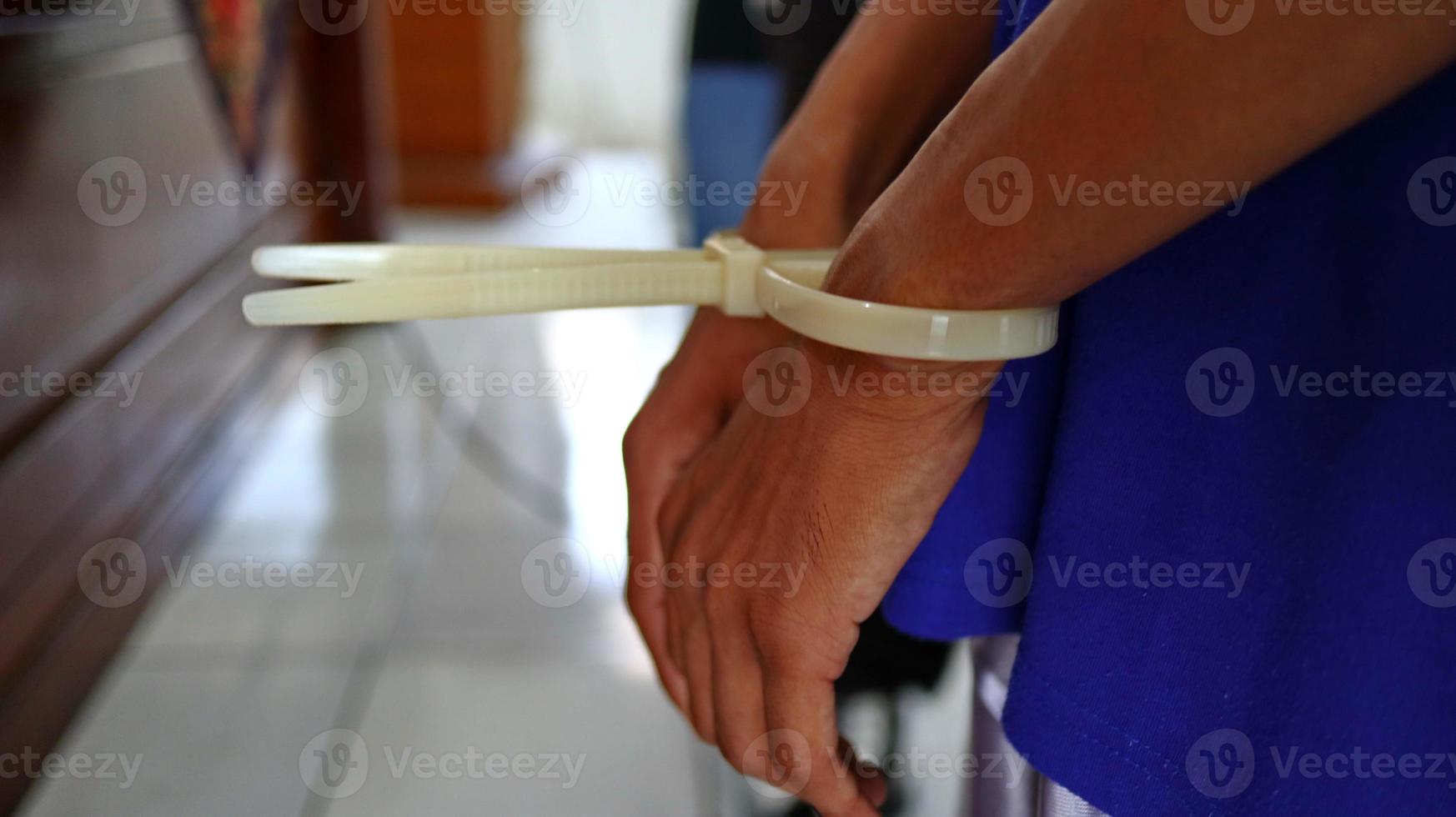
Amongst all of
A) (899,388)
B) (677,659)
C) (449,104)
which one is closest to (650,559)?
(677,659)

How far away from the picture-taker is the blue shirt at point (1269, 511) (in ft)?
0.91

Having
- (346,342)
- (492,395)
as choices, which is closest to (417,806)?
(492,395)

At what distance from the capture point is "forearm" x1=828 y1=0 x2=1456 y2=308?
24cm

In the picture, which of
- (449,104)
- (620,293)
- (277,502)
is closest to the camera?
(620,293)

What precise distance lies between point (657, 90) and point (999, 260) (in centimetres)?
475

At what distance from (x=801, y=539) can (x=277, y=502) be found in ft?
4.11

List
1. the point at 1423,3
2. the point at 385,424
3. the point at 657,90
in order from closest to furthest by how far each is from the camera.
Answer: the point at 1423,3
the point at 385,424
the point at 657,90

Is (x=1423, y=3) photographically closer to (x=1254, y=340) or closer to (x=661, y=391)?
(x=1254, y=340)

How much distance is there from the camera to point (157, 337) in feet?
3.99

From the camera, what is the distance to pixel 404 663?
3.63 ft

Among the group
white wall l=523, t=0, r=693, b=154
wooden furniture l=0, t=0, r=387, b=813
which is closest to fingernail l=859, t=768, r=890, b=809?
wooden furniture l=0, t=0, r=387, b=813

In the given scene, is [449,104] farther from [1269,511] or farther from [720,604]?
[1269,511]

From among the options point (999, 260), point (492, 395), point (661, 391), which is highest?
point (999, 260)

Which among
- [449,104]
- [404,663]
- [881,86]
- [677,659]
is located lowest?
[404,663]
